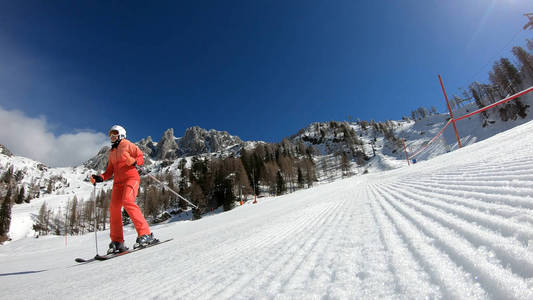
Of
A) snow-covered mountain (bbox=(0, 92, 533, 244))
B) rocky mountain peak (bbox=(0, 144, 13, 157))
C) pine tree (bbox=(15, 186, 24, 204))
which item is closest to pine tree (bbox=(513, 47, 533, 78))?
snow-covered mountain (bbox=(0, 92, 533, 244))

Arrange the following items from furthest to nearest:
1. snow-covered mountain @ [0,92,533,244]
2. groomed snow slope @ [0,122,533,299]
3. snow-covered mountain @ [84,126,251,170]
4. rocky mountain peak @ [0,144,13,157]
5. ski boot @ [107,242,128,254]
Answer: rocky mountain peak @ [0,144,13,157], snow-covered mountain @ [84,126,251,170], snow-covered mountain @ [0,92,533,244], ski boot @ [107,242,128,254], groomed snow slope @ [0,122,533,299]

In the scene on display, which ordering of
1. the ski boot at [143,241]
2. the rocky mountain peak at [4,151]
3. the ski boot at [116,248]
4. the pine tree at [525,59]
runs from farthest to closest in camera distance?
1. the rocky mountain peak at [4,151]
2. the pine tree at [525,59]
3. the ski boot at [116,248]
4. the ski boot at [143,241]

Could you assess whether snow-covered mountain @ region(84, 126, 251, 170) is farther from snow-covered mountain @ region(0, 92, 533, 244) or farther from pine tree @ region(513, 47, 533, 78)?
pine tree @ region(513, 47, 533, 78)

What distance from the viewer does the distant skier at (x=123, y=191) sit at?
3.09 m

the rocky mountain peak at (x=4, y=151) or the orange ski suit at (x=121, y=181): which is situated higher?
the rocky mountain peak at (x=4, y=151)

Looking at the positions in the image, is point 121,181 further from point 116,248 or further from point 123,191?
point 116,248

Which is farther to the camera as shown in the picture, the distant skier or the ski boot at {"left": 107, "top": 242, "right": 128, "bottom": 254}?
the ski boot at {"left": 107, "top": 242, "right": 128, "bottom": 254}

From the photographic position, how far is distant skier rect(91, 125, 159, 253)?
122 inches

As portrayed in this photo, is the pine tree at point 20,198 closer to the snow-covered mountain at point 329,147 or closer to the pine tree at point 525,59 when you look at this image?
the snow-covered mountain at point 329,147

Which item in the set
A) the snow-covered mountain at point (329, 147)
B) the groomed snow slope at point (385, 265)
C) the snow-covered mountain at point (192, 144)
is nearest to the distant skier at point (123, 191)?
the groomed snow slope at point (385, 265)

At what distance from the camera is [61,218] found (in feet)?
216

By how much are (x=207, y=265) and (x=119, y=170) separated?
2.77 metres

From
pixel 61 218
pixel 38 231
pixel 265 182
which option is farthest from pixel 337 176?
pixel 61 218

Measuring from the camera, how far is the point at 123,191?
320 centimetres
